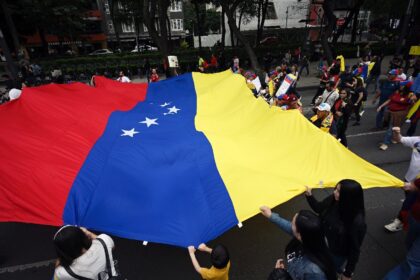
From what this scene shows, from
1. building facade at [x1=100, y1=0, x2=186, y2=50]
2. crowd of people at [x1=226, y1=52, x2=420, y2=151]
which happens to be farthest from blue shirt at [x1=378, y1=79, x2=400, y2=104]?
building facade at [x1=100, y1=0, x2=186, y2=50]

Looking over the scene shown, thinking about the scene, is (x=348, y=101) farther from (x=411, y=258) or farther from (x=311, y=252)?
(x=311, y=252)

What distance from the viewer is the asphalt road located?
152 inches

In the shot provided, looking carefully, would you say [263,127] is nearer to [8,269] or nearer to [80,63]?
[8,269]

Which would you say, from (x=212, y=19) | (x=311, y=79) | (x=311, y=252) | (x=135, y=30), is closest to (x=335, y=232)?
(x=311, y=252)

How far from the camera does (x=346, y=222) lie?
2.62m

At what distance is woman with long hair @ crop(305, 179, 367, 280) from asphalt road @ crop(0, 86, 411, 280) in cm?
133

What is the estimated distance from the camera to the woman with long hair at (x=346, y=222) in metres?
2.55

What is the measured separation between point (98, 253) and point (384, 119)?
840 cm

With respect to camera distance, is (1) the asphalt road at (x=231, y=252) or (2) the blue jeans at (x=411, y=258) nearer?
(2) the blue jeans at (x=411, y=258)

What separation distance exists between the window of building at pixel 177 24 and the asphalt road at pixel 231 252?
136 feet

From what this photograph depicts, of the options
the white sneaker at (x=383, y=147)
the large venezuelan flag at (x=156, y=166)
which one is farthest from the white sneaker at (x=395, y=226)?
the white sneaker at (x=383, y=147)

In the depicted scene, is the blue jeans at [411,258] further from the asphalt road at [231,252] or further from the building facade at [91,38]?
the building facade at [91,38]

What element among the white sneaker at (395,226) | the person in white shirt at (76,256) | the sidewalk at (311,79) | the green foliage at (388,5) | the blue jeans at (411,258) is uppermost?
the green foliage at (388,5)

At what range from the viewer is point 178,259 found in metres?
4.07
